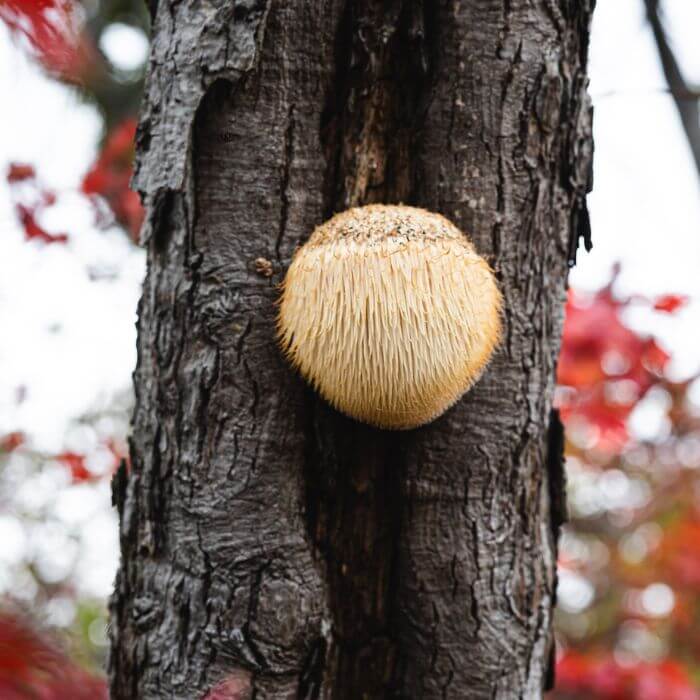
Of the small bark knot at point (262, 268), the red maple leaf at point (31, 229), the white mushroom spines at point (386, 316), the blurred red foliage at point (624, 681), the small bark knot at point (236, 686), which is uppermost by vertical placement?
the red maple leaf at point (31, 229)

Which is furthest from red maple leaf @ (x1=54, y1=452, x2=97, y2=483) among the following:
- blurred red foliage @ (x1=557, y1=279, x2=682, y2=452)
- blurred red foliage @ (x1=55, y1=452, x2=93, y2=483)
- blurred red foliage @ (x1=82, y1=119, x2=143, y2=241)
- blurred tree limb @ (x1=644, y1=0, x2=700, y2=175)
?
blurred tree limb @ (x1=644, y1=0, x2=700, y2=175)

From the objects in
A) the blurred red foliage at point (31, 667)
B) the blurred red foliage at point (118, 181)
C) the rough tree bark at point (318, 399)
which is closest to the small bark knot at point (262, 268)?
the rough tree bark at point (318, 399)

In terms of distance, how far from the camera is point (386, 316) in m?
1.55

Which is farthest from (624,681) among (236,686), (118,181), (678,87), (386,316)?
(118,181)

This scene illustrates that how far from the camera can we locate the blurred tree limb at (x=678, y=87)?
2.06 meters

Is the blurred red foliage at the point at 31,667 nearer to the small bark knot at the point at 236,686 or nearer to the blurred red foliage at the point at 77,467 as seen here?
the small bark knot at the point at 236,686

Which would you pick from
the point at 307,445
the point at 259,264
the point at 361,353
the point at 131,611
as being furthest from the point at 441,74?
the point at 131,611

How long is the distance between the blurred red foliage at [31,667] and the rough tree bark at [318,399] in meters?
0.62

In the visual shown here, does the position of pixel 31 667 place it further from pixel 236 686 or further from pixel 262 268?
pixel 262 268

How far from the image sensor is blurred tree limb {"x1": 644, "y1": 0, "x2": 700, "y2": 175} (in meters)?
2.06

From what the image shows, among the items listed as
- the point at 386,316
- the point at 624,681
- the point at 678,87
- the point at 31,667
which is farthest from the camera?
the point at 624,681

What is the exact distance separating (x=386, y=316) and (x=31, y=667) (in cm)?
95

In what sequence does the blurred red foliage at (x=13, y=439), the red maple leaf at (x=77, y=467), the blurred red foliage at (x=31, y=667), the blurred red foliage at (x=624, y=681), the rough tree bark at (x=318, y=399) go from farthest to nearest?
1. the red maple leaf at (x=77, y=467)
2. the blurred red foliage at (x=13, y=439)
3. the blurred red foliage at (x=624, y=681)
4. the rough tree bark at (x=318, y=399)
5. the blurred red foliage at (x=31, y=667)

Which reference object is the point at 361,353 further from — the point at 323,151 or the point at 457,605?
the point at 457,605
